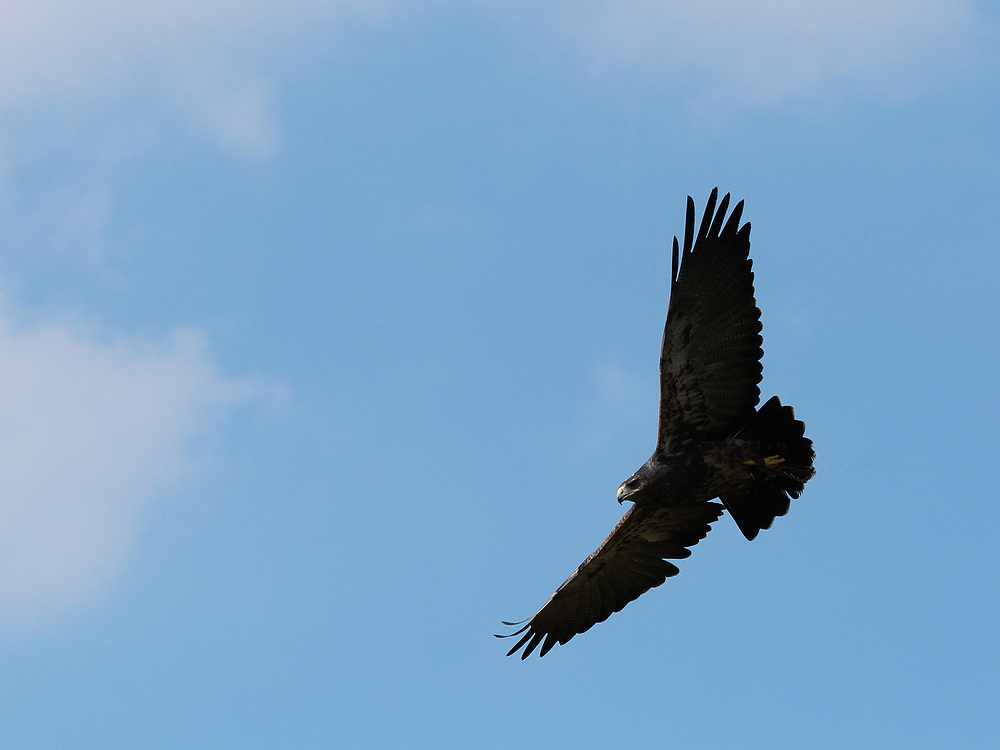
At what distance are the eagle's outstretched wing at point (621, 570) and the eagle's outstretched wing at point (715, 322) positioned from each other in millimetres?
1662

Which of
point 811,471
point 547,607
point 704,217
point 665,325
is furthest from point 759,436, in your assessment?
point 547,607

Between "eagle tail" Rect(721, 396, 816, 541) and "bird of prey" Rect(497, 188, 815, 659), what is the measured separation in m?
0.01

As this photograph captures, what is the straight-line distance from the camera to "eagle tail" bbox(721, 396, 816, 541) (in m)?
10.4

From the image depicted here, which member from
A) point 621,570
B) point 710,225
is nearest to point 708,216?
point 710,225

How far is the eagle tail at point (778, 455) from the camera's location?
10375 mm

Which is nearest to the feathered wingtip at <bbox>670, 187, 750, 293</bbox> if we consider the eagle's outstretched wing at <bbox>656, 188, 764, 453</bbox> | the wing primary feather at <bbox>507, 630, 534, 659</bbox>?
the eagle's outstretched wing at <bbox>656, 188, 764, 453</bbox>

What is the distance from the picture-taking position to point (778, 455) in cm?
1044

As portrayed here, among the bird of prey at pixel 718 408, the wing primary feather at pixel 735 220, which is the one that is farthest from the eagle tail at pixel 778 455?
the wing primary feather at pixel 735 220

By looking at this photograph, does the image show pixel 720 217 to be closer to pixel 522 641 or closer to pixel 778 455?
pixel 778 455

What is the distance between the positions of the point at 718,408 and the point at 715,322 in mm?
977

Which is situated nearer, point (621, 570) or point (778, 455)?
point (778, 455)

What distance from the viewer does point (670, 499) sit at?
1075 cm

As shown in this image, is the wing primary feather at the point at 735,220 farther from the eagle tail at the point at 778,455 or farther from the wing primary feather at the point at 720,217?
the eagle tail at the point at 778,455

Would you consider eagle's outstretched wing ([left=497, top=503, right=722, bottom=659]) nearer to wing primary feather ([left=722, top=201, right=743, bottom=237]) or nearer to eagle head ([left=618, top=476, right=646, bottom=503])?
eagle head ([left=618, top=476, right=646, bottom=503])
